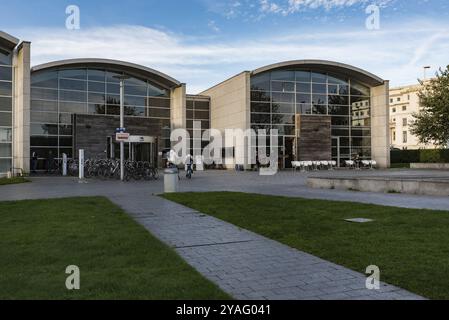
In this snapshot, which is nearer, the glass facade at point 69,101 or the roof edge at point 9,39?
the roof edge at point 9,39

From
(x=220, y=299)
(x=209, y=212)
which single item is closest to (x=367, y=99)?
(x=209, y=212)

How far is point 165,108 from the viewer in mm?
41094

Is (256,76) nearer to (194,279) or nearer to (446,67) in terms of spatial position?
(446,67)

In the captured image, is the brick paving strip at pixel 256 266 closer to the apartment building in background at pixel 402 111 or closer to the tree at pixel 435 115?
the tree at pixel 435 115

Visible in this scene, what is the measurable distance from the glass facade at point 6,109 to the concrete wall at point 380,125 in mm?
31729

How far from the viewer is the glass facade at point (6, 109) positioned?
32.1m

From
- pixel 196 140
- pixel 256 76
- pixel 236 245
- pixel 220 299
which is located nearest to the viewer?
pixel 220 299

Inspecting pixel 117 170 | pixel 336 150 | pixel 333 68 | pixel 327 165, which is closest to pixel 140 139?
pixel 117 170

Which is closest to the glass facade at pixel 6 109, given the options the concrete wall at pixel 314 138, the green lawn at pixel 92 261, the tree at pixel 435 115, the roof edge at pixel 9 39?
the roof edge at pixel 9 39

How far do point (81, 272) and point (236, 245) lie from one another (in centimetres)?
282

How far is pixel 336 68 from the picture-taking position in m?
41.7

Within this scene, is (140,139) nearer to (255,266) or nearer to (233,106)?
(233,106)

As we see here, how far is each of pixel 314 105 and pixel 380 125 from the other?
7.10 meters

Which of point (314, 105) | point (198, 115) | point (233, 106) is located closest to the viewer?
point (233, 106)
